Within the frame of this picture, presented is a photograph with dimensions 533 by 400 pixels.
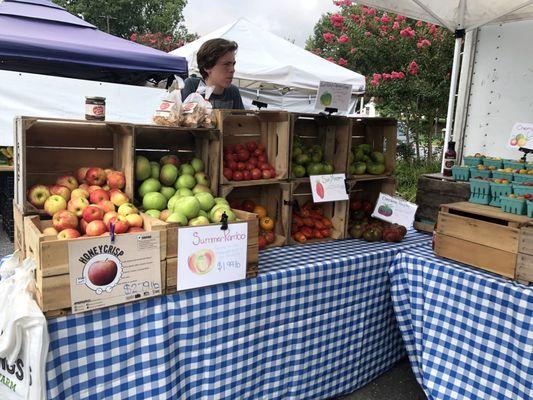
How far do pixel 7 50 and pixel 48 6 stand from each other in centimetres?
166

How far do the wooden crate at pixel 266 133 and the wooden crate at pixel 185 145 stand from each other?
7.8 inches

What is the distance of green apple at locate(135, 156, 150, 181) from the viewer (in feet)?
7.51

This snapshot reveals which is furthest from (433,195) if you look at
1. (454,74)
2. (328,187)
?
(454,74)

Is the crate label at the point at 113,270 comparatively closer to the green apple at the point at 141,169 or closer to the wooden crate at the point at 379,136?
the green apple at the point at 141,169

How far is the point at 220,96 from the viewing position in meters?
3.37

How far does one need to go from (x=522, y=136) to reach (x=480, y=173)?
0.48 m

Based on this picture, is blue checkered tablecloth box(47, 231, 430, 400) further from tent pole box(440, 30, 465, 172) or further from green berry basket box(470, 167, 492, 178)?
tent pole box(440, 30, 465, 172)

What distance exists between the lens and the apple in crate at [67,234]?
176 centimetres

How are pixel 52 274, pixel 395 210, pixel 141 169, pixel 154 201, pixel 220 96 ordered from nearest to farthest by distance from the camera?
pixel 52 274, pixel 154 201, pixel 141 169, pixel 395 210, pixel 220 96

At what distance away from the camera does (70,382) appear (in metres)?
1.78

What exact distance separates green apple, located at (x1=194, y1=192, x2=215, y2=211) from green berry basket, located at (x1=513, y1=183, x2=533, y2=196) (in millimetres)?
1751

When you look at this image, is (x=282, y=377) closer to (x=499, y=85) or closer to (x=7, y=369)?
(x=7, y=369)

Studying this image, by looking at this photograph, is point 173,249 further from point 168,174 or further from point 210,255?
point 168,174

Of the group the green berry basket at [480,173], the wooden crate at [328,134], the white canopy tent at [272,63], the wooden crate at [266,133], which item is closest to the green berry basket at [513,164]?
the green berry basket at [480,173]
